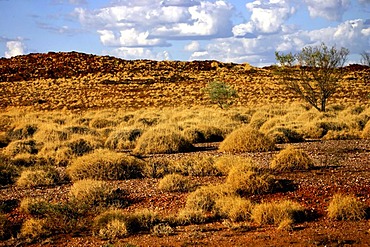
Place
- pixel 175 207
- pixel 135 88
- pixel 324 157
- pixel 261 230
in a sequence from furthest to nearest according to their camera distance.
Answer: pixel 135 88, pixel 324 157, pixel 175 207, pixel 261 230

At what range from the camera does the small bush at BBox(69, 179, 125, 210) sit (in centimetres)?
1264

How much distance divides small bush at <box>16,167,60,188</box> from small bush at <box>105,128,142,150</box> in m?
7.49

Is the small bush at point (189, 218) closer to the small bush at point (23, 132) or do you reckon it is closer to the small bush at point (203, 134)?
the small bush at point (203, 134)

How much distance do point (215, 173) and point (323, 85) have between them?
66.6 feet

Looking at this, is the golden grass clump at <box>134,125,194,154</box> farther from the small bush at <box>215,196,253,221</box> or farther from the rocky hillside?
the rocky hillside

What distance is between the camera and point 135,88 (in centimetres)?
6600

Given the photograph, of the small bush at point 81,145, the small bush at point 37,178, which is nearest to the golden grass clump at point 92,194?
the small bush at point 37,178

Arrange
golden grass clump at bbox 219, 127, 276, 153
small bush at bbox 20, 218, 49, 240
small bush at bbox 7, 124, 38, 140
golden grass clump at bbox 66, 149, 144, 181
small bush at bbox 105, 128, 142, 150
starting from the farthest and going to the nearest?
1. small bush at bbox 7, 124, 38, 140
2. small bush at bbox 105, 128, 142, 150
3. golden grass clump at bbox 219, 127, 276, 153
4. golden grass clump at bbox 66, 149, 144, 181
5. small bush at bbox 20, 218, 49, 240

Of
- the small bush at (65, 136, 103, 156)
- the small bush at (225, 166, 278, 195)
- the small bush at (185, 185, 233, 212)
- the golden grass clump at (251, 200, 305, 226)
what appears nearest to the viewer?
the golden grass clump at (251, 200, 305, 226)

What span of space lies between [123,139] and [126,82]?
48360mm

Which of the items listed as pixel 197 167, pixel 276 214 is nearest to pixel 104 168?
pixel 197 167

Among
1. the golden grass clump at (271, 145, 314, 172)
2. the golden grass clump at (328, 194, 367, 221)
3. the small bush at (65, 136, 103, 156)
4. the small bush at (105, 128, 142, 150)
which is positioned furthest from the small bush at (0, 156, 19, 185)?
the golden grass clump at (328, 194, 367, 221)

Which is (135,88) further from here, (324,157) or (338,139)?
(324,157)

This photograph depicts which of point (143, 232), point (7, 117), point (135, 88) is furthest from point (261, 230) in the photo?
point (135, 88)
